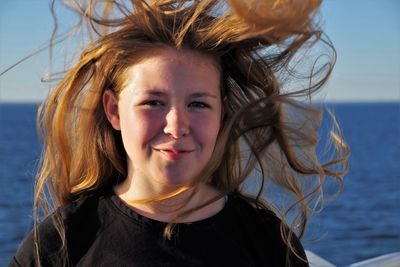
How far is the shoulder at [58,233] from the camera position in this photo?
6.78ft

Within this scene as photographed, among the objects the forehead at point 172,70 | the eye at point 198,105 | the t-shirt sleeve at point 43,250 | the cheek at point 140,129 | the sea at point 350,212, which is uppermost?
the forehead at point 172,70

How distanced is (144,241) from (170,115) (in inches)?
16.8

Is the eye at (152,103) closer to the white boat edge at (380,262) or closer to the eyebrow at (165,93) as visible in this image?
the eyebrow at (165,93)

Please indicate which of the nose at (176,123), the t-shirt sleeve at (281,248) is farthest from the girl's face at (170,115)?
the t-shirt sleeve at (281,248)

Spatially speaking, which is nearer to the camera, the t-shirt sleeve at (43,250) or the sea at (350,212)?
the t-shirt sleeve at (43,250)

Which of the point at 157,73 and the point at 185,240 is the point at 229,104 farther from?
the point at 185,240

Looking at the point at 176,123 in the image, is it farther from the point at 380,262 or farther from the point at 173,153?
the point at 380,262

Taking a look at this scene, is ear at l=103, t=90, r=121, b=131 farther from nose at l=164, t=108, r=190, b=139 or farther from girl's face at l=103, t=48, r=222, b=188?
nose at l=164, t=108, r=190, b=139

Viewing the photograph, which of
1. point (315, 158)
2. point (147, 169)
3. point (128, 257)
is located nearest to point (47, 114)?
point (147, 169)

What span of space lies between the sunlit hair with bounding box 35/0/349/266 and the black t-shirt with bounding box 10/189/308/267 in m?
0.05

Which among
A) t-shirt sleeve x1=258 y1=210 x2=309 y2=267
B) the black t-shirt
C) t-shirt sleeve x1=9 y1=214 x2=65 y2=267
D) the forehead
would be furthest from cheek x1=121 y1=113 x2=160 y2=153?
t-shirt sleeve x1=258 y1=210 x2=309 y2=267

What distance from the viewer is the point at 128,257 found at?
6.82ft

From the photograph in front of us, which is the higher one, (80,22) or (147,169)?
(80,22)

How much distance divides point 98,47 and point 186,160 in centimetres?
51
